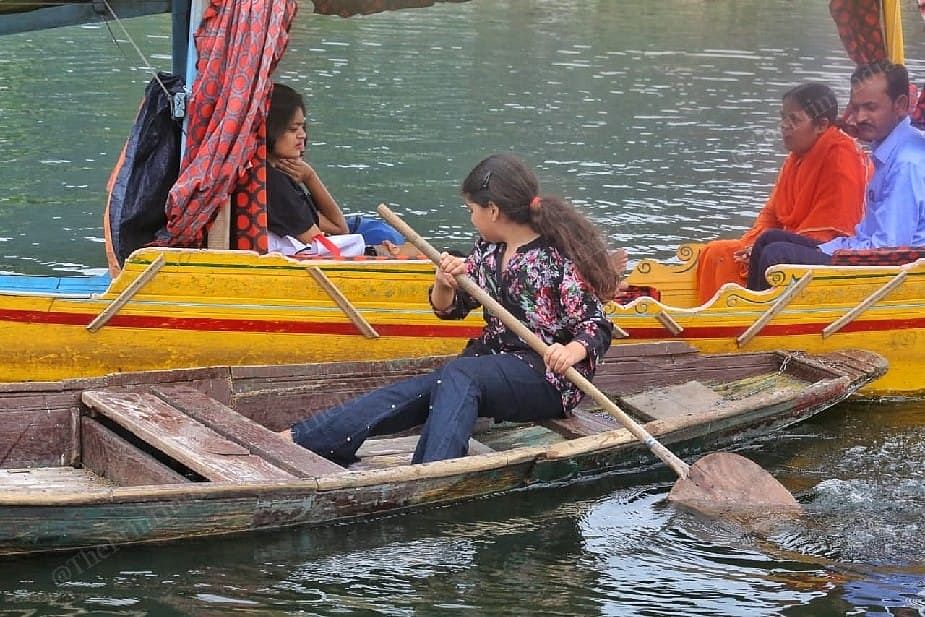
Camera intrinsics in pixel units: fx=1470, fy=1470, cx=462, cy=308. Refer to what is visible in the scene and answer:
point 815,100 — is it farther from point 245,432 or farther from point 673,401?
point 245,432

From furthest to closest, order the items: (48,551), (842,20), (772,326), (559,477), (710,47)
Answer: (710,47) < (842,20) < (772,326) < (559,477) < (48,551)

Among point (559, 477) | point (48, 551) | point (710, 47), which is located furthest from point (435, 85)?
point (48, 551)

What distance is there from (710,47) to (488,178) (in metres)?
16.3

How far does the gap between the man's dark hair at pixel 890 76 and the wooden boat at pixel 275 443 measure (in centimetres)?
152

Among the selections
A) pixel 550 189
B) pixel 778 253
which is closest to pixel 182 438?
pixel 778 253

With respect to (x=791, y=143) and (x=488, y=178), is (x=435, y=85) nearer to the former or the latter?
(x=791, y=143)

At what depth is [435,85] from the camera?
17.1m

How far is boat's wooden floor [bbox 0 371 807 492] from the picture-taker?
580 cm

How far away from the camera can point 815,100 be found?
816cm

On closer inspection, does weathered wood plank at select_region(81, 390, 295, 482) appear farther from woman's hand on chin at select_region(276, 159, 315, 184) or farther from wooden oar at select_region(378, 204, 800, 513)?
woman's hand on chin at select_region(276, 159, 315, 184)

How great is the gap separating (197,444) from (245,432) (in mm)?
308

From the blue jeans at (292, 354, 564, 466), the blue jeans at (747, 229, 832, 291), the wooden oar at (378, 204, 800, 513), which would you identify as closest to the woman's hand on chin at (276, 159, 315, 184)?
the blue jeans at (292, 354, 564, 466)

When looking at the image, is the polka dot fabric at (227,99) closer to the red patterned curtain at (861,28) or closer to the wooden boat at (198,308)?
the wooden boat at (198,308)

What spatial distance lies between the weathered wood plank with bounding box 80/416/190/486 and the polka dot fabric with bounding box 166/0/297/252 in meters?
1.23
